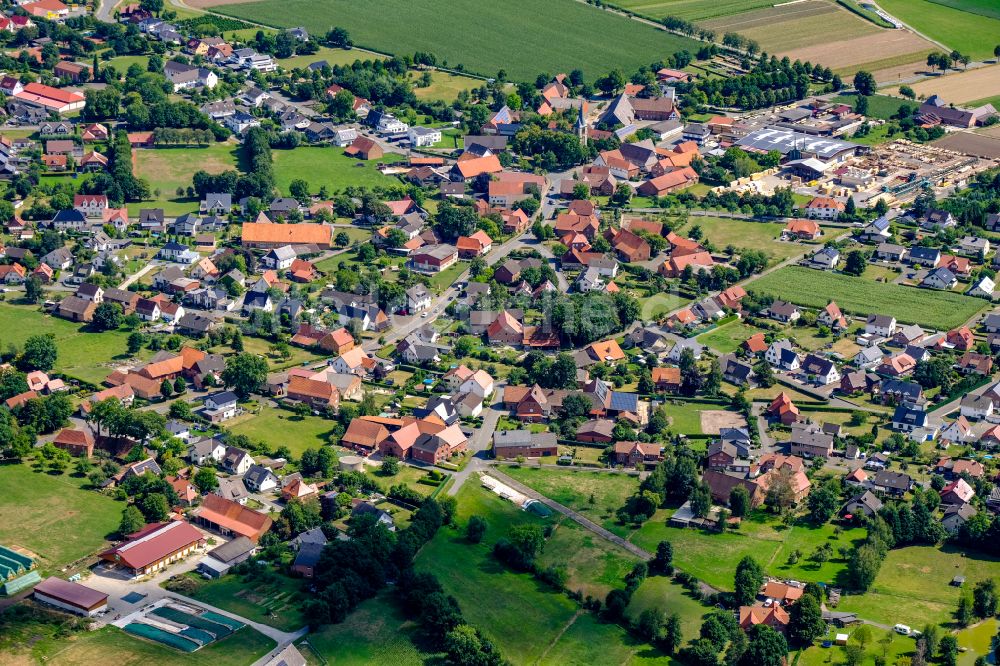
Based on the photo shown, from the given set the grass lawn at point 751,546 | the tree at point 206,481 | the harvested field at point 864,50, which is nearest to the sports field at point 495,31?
the harvested field at point 864,50

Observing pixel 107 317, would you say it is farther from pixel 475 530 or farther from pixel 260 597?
pixel 475 530

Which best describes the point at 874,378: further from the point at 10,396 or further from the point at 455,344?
the point at 10,396

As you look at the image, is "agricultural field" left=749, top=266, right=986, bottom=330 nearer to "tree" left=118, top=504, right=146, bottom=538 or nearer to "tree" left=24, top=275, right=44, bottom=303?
"tree" left=118, top=504, right=146, bottom=538

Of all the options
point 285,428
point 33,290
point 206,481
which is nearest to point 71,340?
point 33,290

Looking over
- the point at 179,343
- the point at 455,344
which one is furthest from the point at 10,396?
the point at 455,344

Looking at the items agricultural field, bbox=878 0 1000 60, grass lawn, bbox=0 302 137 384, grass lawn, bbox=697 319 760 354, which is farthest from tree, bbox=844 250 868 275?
agricultural field, bbox=878 0 1000 60

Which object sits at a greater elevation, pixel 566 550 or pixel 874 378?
pixel 874 378
